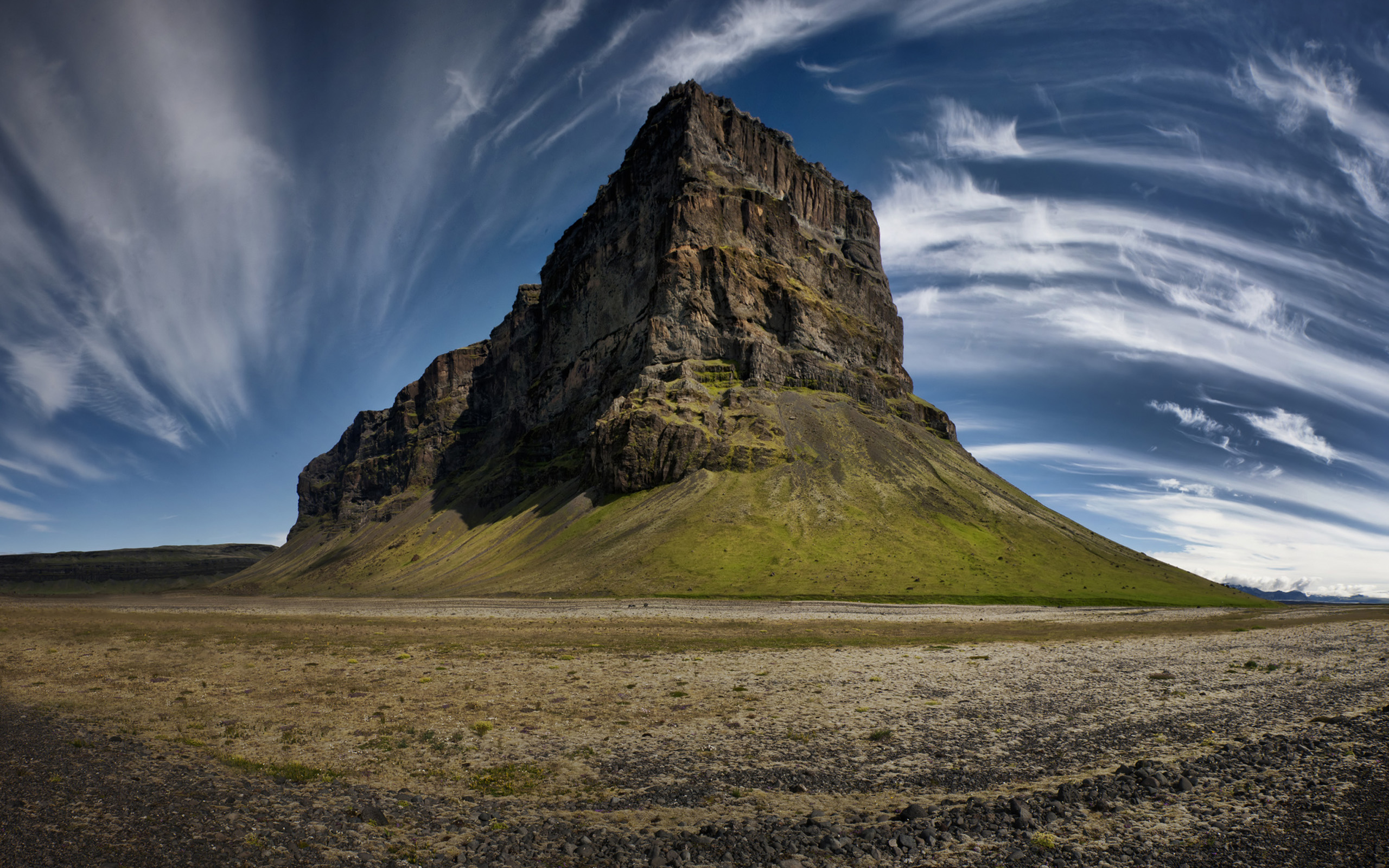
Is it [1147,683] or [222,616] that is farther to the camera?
[222,616]

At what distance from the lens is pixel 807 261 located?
192375mm

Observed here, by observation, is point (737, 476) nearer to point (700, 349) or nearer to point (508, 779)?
point (700, 349)

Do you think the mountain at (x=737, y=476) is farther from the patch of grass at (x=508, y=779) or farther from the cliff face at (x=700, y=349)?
the patch of grass at (x=508, y=779)

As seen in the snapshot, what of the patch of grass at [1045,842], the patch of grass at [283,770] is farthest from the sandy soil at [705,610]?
the patch of grass at [1045,842]

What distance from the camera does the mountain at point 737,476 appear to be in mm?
93438

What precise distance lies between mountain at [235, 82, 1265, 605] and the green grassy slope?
1.72 ft

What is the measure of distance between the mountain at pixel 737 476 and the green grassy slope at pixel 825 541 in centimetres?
52

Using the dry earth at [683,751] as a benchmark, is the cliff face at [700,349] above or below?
above

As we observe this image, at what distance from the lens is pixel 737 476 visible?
401 feet

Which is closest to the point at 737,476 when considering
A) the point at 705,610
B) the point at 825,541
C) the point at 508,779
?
the point at 825,541

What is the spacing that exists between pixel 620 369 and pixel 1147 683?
158 meters

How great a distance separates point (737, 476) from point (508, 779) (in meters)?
110

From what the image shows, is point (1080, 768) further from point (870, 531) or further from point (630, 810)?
point (870, 531)

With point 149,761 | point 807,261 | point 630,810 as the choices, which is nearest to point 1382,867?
point 630,810
